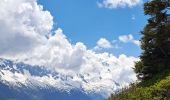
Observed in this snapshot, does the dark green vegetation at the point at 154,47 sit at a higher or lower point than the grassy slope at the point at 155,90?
higher

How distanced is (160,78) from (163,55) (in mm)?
5436

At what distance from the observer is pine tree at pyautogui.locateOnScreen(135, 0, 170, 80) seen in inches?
2125

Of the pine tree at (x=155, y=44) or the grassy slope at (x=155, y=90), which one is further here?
the pine tree at (x=155, y=44)

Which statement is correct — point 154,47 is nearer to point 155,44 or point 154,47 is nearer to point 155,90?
point 155,44

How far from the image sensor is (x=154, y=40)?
5441cm

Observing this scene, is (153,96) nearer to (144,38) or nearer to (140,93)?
(140,93)

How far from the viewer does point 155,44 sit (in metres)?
54.0

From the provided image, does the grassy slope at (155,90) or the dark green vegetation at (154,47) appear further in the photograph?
the dark green vegetation at (154,47)

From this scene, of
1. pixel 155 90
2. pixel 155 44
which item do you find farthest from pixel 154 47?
pixel 155 90

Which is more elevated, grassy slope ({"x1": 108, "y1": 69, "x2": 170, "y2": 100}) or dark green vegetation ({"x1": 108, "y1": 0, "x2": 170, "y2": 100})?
dark green vegetation ({"x1": 108, "y1": 0, "x2": 170, "y2": 100})

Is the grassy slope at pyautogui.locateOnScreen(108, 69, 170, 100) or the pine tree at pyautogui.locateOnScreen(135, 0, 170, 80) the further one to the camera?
the pine tree at pyautogui.locateOnScreen(135, 0, 170, 80)

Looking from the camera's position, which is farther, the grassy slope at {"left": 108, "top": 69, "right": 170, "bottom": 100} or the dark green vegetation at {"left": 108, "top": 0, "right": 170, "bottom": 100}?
the dark green vegetation at {"left": 108, "top": 0, "right": 170, "bottom": 100}

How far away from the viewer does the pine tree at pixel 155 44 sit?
54.0 m

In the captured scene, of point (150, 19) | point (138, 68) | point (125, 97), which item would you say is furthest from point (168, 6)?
point (125, 97)
